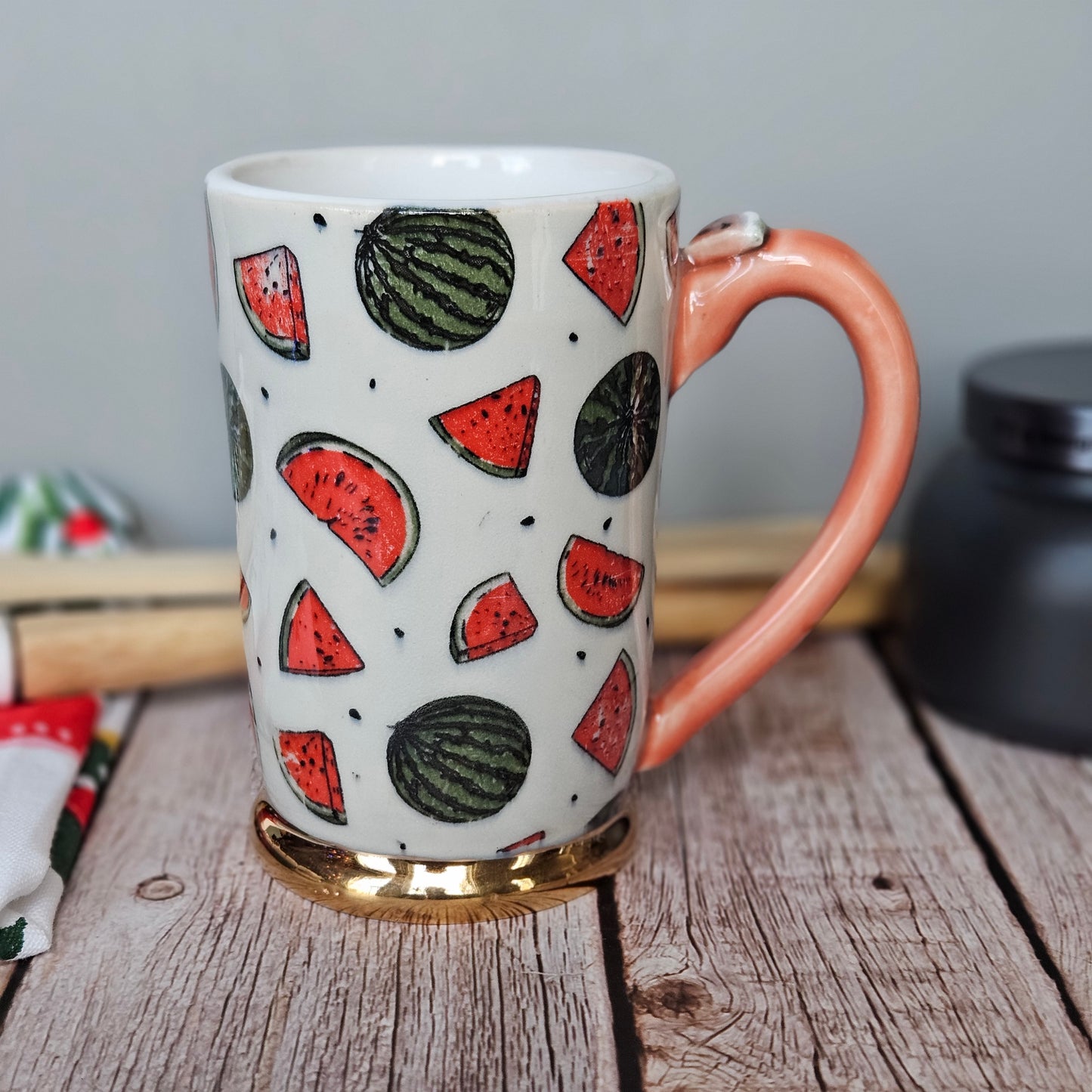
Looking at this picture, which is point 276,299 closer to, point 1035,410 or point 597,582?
point 597,582

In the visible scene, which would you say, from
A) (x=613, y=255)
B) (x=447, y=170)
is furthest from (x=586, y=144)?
(x=613, y=255)

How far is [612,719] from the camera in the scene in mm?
490

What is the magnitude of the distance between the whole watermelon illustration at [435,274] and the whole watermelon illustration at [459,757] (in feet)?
0.43

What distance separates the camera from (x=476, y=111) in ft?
2.23

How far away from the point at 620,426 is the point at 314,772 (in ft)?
0.56

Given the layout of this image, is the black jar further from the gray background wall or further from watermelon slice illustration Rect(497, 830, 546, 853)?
watermelon slice illustration Rect(497, 830, 546, 853)

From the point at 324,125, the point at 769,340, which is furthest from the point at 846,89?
the point at 324,125

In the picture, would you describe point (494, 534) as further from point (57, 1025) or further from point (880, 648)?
point (880, 648)

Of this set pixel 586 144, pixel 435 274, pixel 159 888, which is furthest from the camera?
pixel 586 144

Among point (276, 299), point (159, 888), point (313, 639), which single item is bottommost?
point (159, 888)

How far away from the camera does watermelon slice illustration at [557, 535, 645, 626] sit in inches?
17.8

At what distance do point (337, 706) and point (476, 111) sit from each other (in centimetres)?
36

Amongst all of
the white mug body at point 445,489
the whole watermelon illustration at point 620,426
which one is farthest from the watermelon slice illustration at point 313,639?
the whole watermelon illustration at point 620,426

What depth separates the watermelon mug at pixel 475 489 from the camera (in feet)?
1.35
